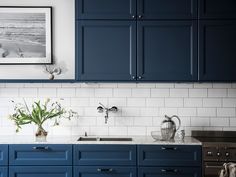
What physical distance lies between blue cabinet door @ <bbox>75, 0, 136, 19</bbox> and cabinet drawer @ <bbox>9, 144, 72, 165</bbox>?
138 centimetres

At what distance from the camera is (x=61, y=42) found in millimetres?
4129

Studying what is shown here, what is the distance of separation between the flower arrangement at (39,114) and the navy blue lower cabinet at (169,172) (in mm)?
1090

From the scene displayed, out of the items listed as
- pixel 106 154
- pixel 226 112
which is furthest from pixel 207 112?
pixel 106 154

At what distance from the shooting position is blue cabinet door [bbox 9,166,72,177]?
357cm

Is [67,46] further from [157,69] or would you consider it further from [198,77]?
[198,77]

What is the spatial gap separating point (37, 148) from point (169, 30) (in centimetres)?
182

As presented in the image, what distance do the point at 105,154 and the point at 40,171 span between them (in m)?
0.67

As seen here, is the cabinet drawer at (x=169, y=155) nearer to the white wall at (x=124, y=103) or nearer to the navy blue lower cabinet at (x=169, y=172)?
the navy blue lower cabinet at (x=169, y=172)

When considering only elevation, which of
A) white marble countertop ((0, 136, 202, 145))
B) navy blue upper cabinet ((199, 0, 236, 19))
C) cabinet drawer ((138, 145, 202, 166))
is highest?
navy blue upper cabinet ((199, 0, 236, 19))

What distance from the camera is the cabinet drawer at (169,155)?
354cm

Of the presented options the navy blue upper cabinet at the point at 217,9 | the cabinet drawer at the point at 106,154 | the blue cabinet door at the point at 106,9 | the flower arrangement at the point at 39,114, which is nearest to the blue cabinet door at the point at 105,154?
the cabinet drawer at the point at 106,154

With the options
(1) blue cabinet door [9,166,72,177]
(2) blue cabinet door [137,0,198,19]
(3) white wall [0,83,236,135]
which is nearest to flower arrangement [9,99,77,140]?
(3) white wall [0,83,236,135]

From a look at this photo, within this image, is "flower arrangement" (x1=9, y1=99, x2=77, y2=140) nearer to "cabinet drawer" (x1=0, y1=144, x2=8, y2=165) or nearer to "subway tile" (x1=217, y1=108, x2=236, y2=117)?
"cabinet drawer" (x1=0, y1=144, x2=8, y2=165)

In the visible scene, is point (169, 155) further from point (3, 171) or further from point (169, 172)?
point (3, 171)
